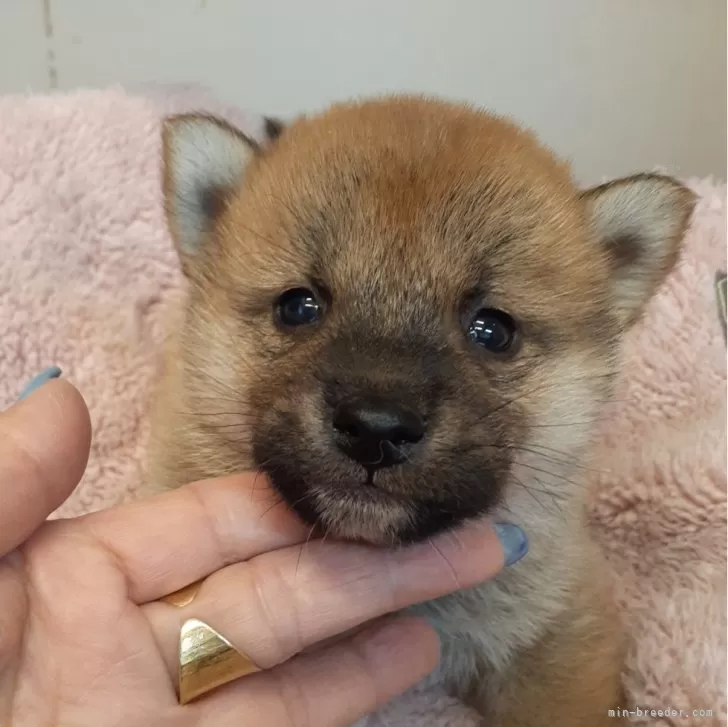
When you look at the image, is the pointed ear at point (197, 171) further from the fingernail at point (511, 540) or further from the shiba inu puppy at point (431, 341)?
the fingernail at point (511, 540)

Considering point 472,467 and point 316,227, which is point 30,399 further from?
point 472,467

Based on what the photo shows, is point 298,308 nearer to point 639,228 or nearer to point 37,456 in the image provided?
point 37,456

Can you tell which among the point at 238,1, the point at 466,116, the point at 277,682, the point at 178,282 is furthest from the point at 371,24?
the point at 277,682

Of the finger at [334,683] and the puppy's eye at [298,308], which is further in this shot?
the puppy's eye at [298,308]

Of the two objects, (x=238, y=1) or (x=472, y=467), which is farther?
(x=238, y=1)

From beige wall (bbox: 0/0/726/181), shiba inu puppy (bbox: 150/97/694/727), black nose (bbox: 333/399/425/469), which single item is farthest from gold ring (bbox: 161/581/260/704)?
beige wall (bbox: 0/0/726/181)

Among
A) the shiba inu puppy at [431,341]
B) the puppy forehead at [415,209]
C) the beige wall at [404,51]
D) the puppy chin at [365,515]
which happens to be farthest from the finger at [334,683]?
the beige wall at [404,51]

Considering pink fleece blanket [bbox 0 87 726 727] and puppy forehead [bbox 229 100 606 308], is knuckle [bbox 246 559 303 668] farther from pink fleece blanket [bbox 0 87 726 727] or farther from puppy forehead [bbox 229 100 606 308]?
pink fleece blanket [bbox 0 87 726 727]
